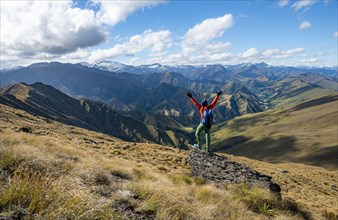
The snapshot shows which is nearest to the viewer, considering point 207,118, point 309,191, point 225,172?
point 225,172

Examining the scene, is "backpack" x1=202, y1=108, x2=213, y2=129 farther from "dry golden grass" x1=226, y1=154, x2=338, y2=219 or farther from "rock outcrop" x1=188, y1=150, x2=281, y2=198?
"dry golden grass" x1=226, y1=154, x2=338, y2=219

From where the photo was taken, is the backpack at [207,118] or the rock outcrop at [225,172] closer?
the rock outcrop at [225,172]

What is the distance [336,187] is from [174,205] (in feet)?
162

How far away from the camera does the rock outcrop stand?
52.9 ft

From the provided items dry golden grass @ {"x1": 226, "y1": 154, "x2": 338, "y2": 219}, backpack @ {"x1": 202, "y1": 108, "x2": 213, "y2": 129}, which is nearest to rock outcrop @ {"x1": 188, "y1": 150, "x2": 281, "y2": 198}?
backpack @ {"x1": 202, "y1": 108, "x2": 213, "y2": 129}

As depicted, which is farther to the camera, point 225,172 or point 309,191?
point 309,191

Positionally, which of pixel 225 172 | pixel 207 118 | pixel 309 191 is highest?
pixel 207 118

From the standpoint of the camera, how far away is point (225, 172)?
17234 millimetres

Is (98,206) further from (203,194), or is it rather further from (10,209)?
(203,194)

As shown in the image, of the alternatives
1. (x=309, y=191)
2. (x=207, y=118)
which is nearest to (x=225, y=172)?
(x=207, y=118)

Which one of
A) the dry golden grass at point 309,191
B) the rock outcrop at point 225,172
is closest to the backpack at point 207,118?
the rock outcrop at point 225,172

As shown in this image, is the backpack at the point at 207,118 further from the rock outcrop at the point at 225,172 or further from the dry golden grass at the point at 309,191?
the dry golden grass at the point at 309,191

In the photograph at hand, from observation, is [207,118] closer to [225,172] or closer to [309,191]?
[225,172]

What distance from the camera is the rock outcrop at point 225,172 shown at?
16.1 m
